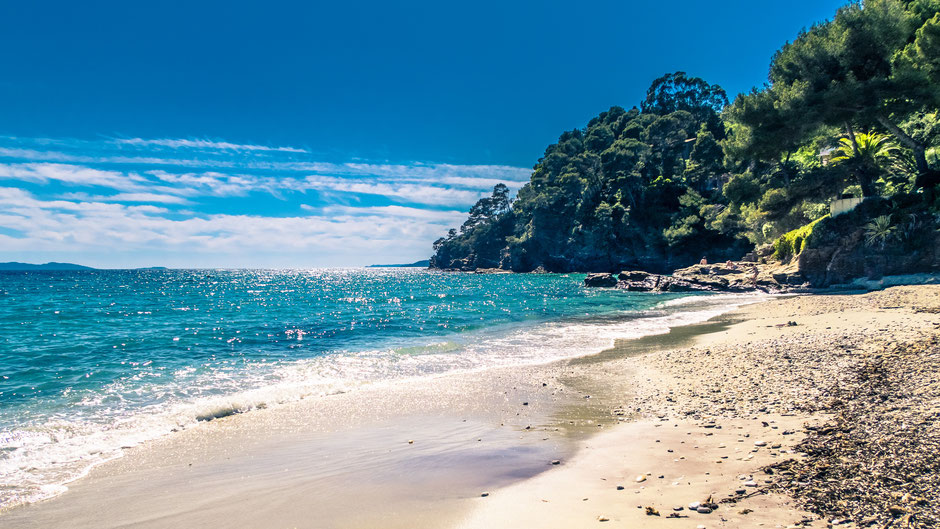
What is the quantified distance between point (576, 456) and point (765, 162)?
164ft

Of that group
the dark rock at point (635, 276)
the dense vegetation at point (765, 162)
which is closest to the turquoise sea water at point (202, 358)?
the dense vegetation at point (765, 162)

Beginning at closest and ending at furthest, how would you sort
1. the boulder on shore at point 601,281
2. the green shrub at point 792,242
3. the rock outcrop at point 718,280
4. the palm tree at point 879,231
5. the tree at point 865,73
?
1. the tree at point 865,73
2. the palm tree at point 879,231
3. the green shrub at point 792,242
4. the rock outcrop at point 718,280
5. the boulder on shore at point 601,281

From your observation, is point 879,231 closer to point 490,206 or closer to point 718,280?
point 718,280

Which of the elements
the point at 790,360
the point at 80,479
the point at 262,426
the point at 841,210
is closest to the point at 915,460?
the point at 790,360

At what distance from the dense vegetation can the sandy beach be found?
24.8 meters

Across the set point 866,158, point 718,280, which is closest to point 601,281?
point 718,280

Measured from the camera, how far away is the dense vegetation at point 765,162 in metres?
27.7

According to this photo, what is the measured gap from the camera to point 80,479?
6258 millimetres

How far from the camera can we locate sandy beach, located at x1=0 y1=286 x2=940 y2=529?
415cm

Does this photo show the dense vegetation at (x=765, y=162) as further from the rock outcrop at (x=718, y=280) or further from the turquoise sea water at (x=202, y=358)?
the turquoise sea water at (x=202, y=358)

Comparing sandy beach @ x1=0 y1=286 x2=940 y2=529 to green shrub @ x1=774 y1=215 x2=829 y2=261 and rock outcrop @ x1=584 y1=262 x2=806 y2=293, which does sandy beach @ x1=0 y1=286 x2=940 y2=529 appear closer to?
rock outcrop @ x1=584 y1=262 x2=806 y2=293

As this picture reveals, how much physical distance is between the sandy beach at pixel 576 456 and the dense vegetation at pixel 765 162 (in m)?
24.8

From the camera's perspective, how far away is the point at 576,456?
6230 mm

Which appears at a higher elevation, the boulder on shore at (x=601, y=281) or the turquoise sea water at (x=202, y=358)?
the boulder on shore at (x=601, y=281)
